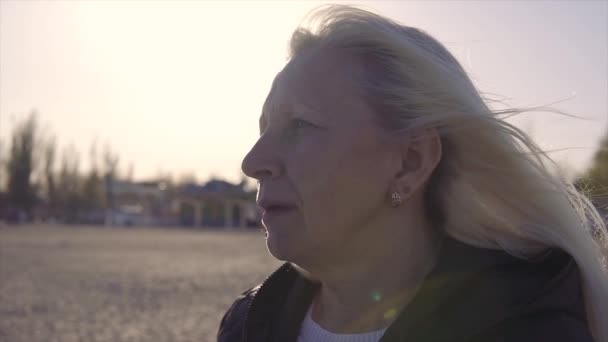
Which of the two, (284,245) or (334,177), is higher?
(334,177)

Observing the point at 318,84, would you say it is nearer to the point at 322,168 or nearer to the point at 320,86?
the point at 320,86

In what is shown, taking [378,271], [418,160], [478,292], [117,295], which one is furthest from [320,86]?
[117,295]

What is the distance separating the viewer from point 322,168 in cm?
156

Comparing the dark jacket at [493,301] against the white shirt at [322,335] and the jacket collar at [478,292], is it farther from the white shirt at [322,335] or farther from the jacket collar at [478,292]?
the white shirt at [322,335]

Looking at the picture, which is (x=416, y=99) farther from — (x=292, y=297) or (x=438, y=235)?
(x=292, y=297)

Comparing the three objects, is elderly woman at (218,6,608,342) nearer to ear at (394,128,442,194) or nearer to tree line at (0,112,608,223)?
ear at (394,128,442,194)

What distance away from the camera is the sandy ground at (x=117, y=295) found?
712cm

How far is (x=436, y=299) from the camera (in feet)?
4.76

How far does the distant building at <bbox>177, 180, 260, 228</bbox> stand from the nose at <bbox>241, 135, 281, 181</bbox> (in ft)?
166

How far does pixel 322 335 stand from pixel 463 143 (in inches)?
24.4

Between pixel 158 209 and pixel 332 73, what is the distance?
69178mm

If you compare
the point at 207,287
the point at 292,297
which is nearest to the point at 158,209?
the point at 207,287

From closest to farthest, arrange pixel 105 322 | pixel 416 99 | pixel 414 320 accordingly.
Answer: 1. pixel 414 320
2. pixel 416 99
3. pixel 105 322

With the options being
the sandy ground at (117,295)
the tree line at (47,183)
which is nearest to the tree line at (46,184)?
the tree line at (47,183)
